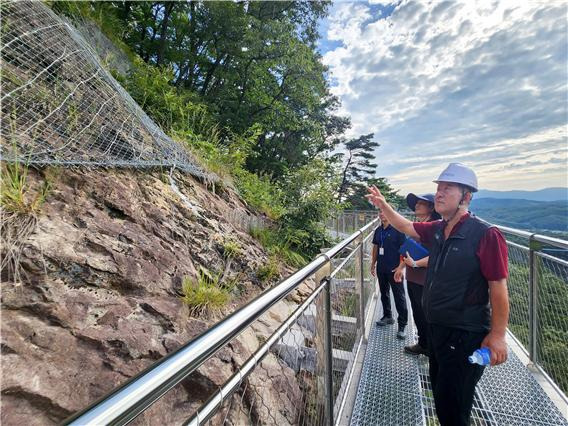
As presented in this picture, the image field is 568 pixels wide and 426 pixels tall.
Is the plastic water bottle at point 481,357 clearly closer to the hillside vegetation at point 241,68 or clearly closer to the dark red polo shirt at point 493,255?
the dark red polo shirt at point 493,255

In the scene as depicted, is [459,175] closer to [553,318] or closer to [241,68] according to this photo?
[553,318]

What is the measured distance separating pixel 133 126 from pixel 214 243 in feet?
6.89

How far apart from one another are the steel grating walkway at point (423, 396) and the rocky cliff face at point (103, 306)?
2.59 ft

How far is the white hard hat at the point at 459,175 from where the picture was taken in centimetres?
192

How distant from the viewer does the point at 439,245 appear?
2.02 meters

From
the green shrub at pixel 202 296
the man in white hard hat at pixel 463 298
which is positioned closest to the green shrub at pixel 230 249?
the green shrub at pixel 202 296

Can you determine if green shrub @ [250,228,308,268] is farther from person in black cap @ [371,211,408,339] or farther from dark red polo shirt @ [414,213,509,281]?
dark red polo shirt @ [414,213,509,281]

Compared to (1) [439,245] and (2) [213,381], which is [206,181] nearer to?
(2) [213,381]

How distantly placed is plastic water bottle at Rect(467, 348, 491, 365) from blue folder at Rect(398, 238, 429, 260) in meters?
1.52

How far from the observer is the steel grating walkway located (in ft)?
7.22

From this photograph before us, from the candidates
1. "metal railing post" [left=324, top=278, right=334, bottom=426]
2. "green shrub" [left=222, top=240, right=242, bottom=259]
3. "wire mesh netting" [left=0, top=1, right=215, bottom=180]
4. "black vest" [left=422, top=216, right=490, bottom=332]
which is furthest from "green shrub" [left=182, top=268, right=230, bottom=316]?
"black vest" [left=422, top=216, right=490, bottom=332]

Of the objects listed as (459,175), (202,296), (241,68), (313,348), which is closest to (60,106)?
(202,296)

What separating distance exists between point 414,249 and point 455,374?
5.13 ft

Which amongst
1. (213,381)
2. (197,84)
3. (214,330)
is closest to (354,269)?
(213,381)
